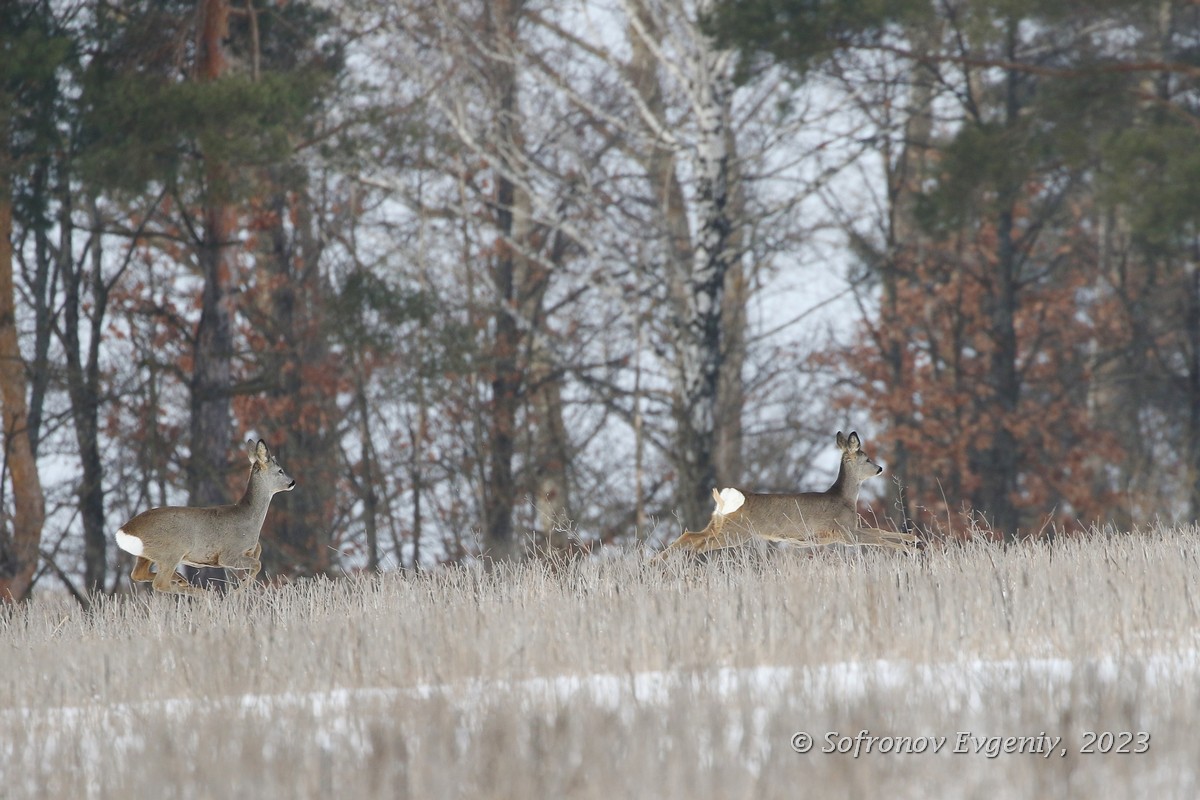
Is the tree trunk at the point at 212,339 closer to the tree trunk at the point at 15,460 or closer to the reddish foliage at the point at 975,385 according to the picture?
the tree trunk at the point at 15,460

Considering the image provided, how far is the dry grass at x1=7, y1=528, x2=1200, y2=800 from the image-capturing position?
470cm

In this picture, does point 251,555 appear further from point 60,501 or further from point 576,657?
point 60,501

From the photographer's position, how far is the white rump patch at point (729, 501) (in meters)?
8.93

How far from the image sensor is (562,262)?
23953 mm

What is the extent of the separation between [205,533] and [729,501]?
321 centimetres

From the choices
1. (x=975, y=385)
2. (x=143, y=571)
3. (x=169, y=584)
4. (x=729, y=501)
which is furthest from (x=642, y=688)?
(x=975, y=385)

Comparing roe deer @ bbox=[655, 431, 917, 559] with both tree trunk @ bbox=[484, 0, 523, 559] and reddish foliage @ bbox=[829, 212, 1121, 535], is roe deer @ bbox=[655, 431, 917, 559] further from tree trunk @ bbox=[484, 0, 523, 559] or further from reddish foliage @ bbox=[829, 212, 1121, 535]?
reddish foliage @ bbox=[829, 212, 1121, 535]

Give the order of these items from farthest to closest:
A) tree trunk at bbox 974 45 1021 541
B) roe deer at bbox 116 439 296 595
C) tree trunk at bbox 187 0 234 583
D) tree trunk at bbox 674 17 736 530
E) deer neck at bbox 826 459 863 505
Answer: tree trunk at bbox 974 45 1021 541
tree trunk at bbox 674 17 736 530
tree trunk at bbox 187 0 234 583
deer neck at bbox 826 459 863 505
roe deer at bbox 116 439 296 595

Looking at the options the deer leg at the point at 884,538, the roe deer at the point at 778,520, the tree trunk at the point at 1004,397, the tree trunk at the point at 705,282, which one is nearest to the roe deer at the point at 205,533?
the roe deer at the point at 778,520

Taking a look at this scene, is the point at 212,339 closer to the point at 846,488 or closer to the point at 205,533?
the point at 205,533

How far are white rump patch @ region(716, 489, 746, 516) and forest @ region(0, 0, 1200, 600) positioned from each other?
5.34m

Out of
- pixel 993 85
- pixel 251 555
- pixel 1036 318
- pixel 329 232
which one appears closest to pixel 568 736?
pixel 251 555

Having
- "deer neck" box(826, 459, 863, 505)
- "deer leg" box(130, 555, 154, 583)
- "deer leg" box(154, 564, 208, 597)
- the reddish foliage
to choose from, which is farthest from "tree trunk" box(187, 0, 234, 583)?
the reddish foliage

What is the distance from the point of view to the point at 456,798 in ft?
15.1
